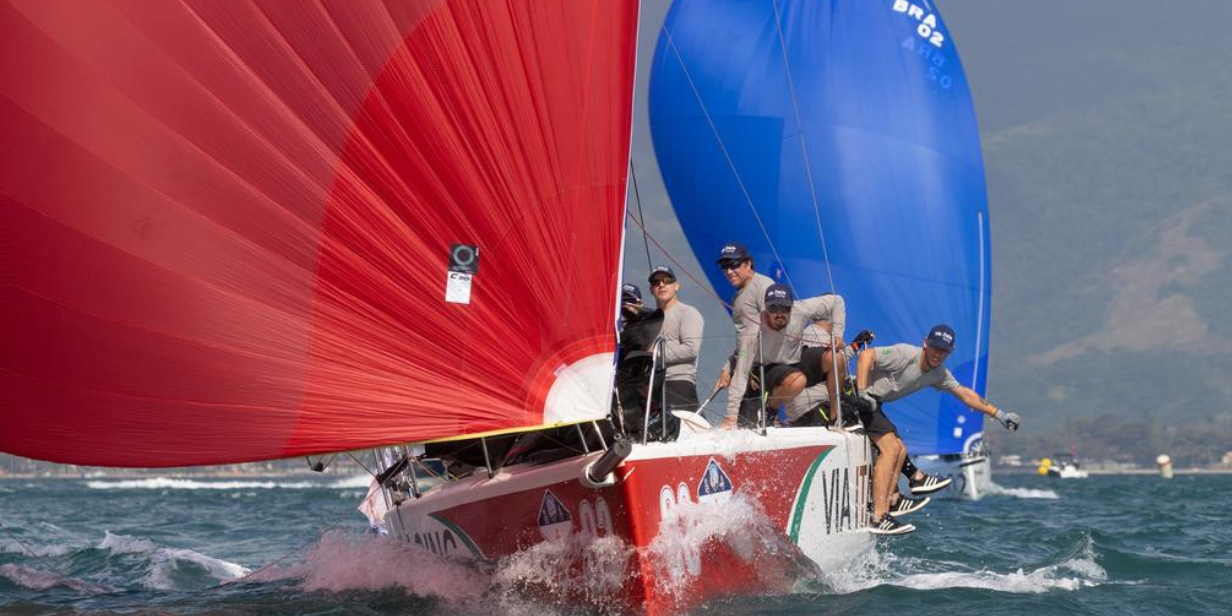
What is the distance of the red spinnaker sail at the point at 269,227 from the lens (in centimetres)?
565

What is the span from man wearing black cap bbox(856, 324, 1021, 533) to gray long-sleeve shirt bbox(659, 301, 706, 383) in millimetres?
1239

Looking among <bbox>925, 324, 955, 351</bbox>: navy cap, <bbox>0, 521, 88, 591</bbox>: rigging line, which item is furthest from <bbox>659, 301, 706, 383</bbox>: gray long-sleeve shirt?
<bbox>0, 521, 88, 591</bbox>: rigging line

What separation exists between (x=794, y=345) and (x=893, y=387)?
0.76 metres

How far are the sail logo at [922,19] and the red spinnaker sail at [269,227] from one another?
9940mm

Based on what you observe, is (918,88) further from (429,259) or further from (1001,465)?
(1001,465)

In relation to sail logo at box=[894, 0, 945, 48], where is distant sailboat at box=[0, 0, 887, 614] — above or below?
below

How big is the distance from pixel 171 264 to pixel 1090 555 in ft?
23.5

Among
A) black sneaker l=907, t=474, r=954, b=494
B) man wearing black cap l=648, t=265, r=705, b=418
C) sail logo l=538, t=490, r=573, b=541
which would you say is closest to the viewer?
sail logo l=538, t=490, r=573, b=541

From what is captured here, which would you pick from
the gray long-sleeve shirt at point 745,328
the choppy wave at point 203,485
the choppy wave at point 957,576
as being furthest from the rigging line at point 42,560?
the choppy wave at point 203,485

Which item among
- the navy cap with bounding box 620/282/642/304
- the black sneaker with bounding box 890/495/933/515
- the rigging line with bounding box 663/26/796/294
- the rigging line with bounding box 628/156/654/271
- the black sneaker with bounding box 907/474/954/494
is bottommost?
the black sneaker with bounding box 890/495/933/515

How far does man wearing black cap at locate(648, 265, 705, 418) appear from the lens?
772cm

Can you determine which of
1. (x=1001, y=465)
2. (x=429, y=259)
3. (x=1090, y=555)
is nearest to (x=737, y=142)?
(x=1090, y=555)

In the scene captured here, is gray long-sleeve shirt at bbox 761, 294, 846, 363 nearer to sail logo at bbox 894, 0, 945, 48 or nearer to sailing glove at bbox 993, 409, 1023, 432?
sailing glove at bbox 993, 409, 1023, 432

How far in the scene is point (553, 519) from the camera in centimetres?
635
